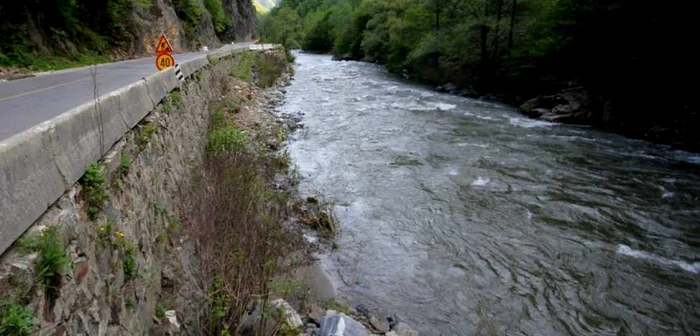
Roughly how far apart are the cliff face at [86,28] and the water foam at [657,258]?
17507 millimetres

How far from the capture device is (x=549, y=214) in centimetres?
1018

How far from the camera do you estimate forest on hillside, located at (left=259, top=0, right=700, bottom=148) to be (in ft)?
56.7

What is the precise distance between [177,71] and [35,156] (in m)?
7.65

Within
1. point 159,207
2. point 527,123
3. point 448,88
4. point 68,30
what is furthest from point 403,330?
point 448,88

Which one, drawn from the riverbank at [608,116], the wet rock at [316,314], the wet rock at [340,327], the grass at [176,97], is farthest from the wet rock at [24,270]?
the riverbank at [608,116]

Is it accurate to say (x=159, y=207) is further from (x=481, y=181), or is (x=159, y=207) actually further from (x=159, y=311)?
(x=481, y=181)

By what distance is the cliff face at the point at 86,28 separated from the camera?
1469 cm

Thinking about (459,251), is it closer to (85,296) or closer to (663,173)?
(85,296)

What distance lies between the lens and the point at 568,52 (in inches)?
899

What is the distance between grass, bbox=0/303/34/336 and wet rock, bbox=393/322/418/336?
16.1 ft

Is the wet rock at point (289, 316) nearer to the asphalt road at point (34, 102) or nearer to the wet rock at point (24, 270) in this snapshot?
the wet rock at point (24, 270)

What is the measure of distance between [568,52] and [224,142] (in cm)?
1940

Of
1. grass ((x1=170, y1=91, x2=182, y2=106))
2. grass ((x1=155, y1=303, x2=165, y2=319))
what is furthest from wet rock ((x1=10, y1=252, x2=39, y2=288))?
grass ((x1=170, y1=91, x2=182, y2=106))

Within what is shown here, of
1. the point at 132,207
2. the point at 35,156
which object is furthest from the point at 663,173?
the point at 35,156
